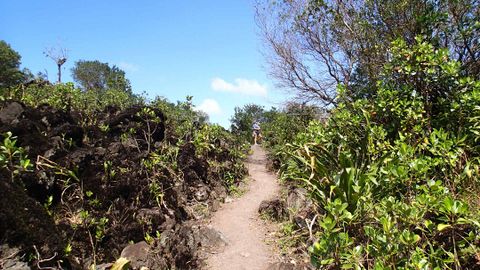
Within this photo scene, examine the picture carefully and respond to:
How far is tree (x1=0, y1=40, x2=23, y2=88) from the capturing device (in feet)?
96.8

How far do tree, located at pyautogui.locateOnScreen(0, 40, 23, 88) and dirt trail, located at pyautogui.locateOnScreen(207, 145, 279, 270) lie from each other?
27.6 metres

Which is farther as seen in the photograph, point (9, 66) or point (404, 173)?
point (9, 66)

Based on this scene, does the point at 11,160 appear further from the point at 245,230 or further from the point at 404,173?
the point at 404,173

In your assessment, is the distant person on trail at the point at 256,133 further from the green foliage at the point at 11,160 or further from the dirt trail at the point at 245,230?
the green foliage at the point at 11,160

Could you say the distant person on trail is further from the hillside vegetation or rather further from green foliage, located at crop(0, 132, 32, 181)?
green foliage, located at crop(0, 132, 32, 181)

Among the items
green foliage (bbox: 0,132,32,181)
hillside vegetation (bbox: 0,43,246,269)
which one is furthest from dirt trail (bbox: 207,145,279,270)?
green foliage (bbox: 0,132,32,181)

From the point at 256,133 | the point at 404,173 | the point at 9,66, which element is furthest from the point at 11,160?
the point at 9,66

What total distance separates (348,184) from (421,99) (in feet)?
5.53

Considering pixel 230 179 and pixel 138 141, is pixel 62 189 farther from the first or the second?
pixel 230 179

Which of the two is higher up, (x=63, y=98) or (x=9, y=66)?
(x=9, y=66)

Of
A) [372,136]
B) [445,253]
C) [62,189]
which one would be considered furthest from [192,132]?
[445,253]

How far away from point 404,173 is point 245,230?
3.79 metres

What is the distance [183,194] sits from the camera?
24.2ft

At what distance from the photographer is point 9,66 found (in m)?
31.7
